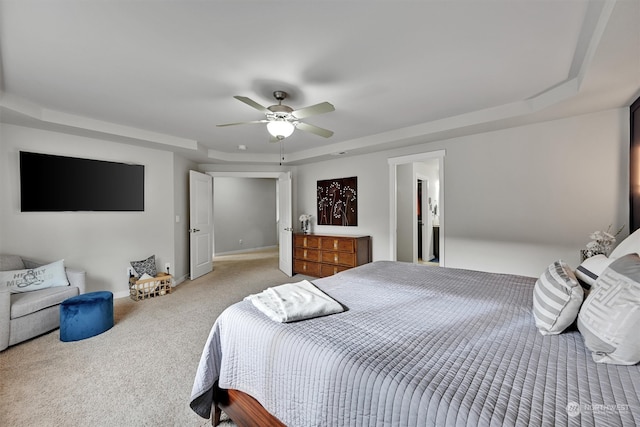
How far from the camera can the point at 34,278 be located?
281 cm

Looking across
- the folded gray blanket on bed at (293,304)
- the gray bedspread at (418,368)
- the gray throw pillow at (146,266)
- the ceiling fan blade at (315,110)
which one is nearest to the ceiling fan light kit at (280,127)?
the ceiling fan blade at (315,110)

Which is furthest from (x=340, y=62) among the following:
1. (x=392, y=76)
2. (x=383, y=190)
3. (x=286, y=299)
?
(x=383, y=190)

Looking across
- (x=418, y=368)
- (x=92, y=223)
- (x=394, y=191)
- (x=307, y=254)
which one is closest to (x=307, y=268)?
(x=307, y=254)

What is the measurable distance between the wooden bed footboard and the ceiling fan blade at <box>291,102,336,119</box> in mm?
2005

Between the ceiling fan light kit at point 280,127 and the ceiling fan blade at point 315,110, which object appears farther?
the ceiling fan light kit at point 280,127

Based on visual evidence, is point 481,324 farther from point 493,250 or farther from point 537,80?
point 493,250

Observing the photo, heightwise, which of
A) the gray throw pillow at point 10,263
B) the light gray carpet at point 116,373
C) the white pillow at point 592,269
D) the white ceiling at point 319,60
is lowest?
the light gray carpet at point 116,373

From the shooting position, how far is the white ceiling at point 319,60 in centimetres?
154

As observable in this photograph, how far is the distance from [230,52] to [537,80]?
2.57 meters

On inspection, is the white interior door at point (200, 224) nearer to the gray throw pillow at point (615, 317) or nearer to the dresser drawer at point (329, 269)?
the dresser drawer at point (329, 269)

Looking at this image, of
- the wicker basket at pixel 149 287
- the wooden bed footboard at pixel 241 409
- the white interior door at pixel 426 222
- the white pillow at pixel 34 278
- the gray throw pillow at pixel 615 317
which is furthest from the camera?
the white interior door at pixel 426 222

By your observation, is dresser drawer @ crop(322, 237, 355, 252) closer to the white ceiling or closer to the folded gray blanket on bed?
the white ceiling

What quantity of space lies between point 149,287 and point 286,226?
8.22 ft

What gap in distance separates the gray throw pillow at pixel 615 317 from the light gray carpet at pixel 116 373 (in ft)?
6.45
